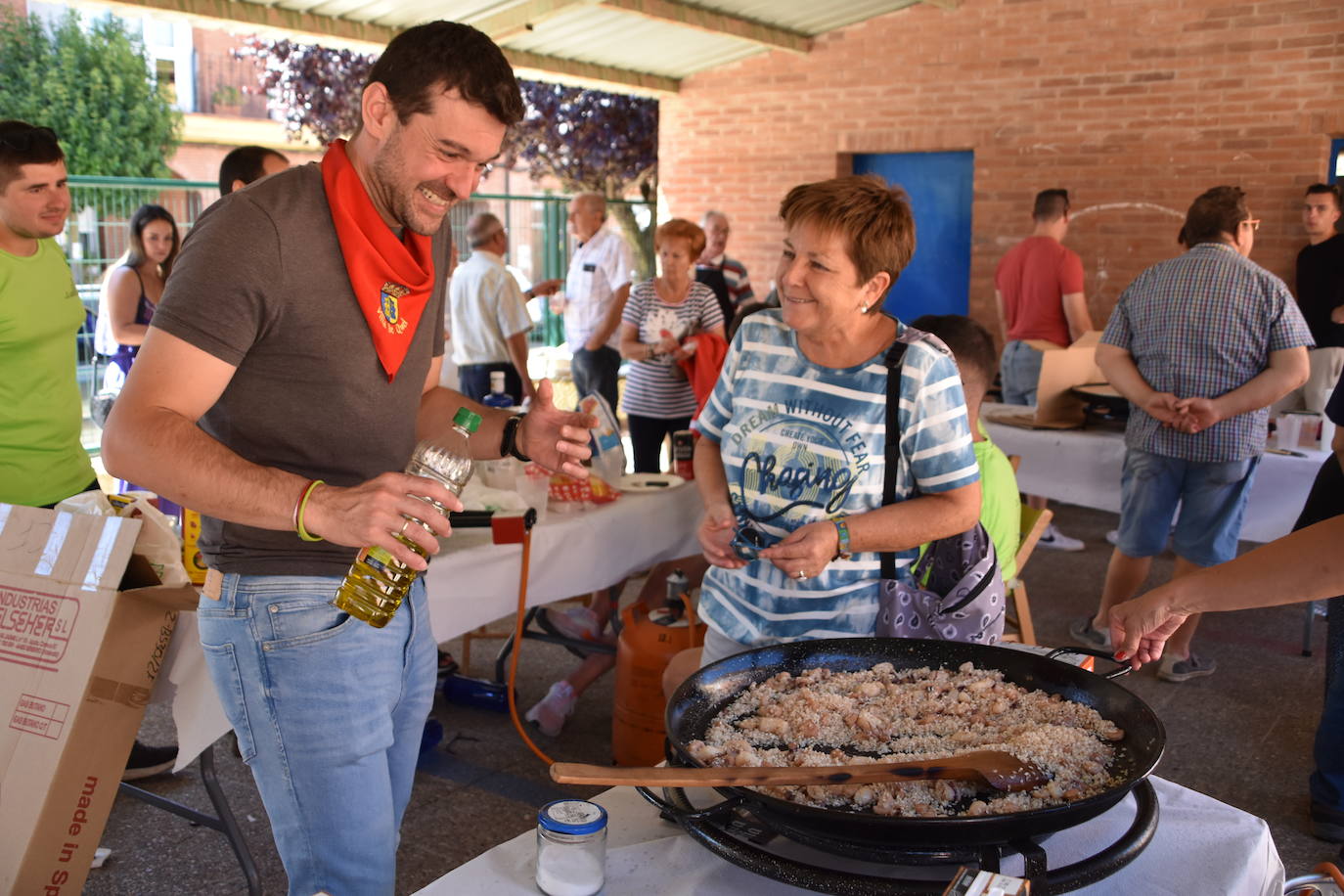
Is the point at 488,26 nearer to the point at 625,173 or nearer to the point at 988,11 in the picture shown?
the point at 988,11

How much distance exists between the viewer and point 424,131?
1.72 meters

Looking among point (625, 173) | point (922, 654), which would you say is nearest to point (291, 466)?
point (922, 654)

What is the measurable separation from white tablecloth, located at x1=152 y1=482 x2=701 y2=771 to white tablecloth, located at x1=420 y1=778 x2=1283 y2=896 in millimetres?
1506

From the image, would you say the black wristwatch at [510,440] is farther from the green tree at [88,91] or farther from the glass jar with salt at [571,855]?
the green tree at [88,91]

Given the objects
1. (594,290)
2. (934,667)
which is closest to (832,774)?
(934,667)

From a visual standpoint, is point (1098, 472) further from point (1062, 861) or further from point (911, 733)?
point (1062, 861)

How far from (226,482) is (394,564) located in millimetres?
→ 288

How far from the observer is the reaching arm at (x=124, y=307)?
5.44 metres

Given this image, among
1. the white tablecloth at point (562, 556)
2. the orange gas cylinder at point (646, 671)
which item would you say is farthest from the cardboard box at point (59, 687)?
the orange gas cylinder at point (646, 671)

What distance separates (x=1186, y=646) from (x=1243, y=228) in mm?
1719

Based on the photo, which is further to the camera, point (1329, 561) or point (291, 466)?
point (291, 466)

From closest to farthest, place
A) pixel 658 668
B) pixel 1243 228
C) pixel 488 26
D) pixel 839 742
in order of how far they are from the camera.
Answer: pixel 839 742
pixel 658 668
pixel 1243 228
pixel 488 26

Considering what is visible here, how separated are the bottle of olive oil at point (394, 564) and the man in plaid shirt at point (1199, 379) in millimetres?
3445

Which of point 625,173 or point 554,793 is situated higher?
point 625,173
